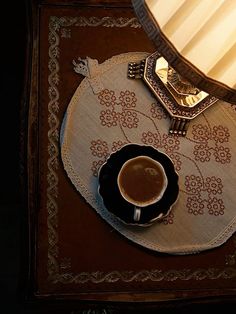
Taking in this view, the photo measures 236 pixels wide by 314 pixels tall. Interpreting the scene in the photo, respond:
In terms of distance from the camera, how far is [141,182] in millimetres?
999

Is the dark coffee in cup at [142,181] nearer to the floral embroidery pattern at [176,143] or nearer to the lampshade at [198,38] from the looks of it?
the floral embroidery pattern at [176,143]

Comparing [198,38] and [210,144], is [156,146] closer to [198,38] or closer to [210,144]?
[210,144]

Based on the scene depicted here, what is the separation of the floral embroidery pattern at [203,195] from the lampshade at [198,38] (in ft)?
1.44

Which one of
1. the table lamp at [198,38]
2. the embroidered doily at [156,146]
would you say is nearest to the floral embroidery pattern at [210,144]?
the embroidered doily at [156,146]

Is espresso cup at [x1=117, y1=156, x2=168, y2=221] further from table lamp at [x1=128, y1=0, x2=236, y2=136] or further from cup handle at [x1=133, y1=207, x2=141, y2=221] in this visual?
table lamp at [x1=128, y1=0, x2=236, y2=136]

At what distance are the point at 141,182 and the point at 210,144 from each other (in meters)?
0.19

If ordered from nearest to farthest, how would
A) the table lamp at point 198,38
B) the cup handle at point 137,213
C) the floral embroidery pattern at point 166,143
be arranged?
the table lamp at point 198,38, the cup handle at point 137,213, the floral embroidery pattern at point 166,143

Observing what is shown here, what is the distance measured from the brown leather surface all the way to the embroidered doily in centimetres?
2

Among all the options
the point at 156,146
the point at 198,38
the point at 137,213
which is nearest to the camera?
the point at 198,38

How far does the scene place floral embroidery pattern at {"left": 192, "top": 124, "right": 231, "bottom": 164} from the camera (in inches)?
43.0

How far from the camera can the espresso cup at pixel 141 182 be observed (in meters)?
0.99

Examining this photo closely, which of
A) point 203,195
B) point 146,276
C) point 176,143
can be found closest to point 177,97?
point 176,143

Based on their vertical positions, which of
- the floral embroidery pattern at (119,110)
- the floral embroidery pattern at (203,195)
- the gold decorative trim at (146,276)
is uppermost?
the floral embroidery pattern at (119,110)

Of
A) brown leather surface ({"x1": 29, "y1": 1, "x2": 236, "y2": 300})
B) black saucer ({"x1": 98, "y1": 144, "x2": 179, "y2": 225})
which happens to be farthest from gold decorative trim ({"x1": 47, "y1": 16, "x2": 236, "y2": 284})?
black saucer ({"x1": 98, "y1": 144, "x2": 179, "y2": 225})
